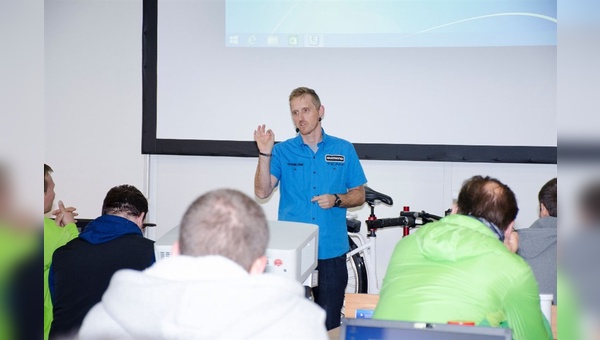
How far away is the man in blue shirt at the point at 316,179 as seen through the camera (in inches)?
163

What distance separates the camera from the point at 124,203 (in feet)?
10.5

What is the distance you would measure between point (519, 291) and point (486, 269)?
11cm

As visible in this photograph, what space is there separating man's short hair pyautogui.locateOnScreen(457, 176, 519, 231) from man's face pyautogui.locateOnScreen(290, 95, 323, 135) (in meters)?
1.80

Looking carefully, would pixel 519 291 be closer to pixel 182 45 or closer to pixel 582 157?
pixel 582 157

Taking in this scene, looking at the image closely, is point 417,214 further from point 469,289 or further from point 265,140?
point 469,289

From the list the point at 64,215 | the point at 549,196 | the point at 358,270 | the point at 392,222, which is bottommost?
the point at 358,270

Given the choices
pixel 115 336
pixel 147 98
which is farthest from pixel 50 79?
pixel 115 336

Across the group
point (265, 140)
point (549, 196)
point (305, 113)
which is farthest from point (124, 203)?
point (549, 196)

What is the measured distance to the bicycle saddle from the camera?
5.29 meters

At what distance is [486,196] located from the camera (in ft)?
8.02

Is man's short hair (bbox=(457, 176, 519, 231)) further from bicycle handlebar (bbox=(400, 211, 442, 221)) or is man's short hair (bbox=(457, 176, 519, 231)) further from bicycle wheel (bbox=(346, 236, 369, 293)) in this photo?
bicycle wheel (bbox=(346, 236, 369, 293))

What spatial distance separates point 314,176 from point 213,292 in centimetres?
298

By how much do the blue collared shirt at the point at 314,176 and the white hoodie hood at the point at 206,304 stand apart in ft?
9.20

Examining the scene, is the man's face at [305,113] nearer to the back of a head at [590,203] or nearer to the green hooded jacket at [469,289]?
the green hooded jacket at [469,289]
